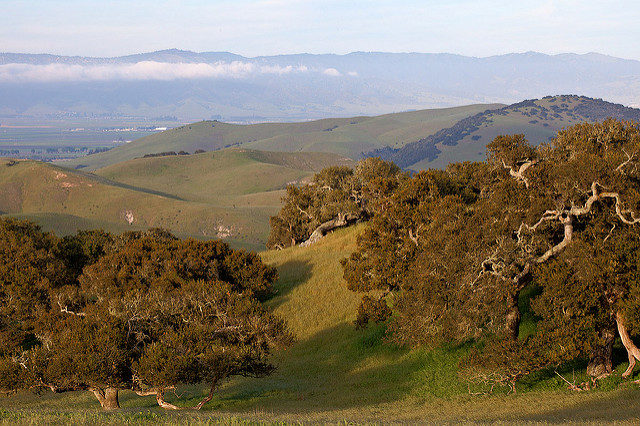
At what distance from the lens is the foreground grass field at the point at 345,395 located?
1948cm

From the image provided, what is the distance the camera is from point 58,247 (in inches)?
1988

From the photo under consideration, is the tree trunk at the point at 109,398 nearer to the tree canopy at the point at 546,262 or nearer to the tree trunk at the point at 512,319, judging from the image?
the tree canopy at the point at 546,262

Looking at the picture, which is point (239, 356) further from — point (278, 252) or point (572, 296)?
point (278, 252)

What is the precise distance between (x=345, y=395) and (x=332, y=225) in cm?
3366

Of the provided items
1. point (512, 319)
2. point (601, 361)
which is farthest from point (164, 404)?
point (601, 361)

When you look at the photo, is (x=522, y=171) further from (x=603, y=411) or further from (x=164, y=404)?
(x=164, y=404)

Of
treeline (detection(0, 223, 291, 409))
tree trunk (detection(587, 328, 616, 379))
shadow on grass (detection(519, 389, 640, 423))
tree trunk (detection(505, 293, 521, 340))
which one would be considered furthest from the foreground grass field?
tree trunk (detection(505, 293, 521, 340))

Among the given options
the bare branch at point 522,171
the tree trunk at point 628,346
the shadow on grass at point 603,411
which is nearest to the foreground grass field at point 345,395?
the shadow on grass at point 603,411

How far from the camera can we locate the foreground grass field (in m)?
19.5

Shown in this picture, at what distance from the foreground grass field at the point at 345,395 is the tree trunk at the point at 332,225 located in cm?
1564

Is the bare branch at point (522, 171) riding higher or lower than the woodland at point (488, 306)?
higher

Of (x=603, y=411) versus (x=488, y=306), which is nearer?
(x=603, y=411)

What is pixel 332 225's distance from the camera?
60.4 metres

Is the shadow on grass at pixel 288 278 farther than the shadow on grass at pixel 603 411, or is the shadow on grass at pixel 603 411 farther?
the shadow on grass at pixel 288 278
